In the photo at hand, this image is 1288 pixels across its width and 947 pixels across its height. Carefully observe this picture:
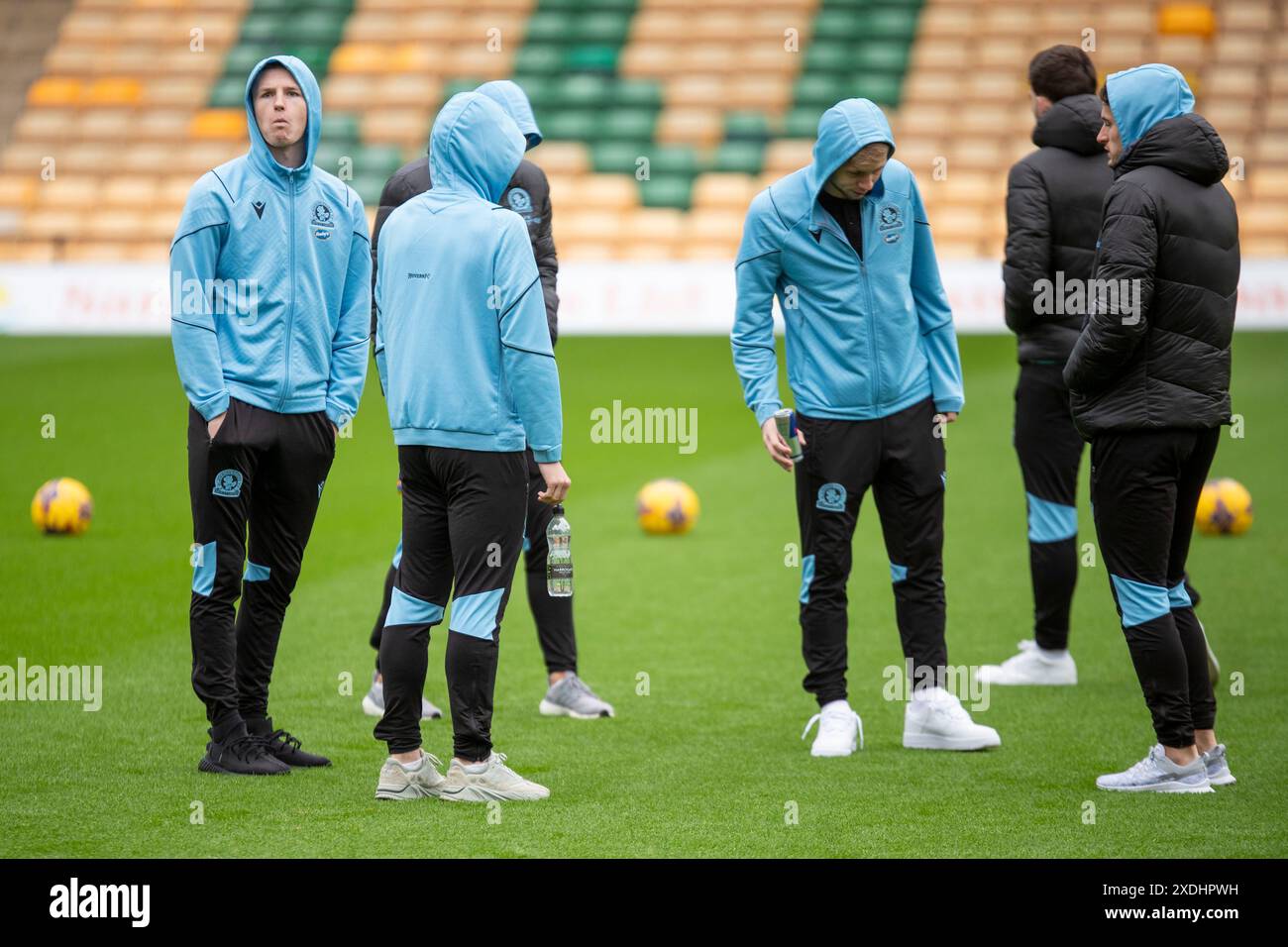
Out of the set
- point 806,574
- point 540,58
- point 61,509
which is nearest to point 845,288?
point 806,574

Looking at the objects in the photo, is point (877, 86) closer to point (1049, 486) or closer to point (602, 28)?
point (602, 28)

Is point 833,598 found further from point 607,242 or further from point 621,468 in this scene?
point 607,242

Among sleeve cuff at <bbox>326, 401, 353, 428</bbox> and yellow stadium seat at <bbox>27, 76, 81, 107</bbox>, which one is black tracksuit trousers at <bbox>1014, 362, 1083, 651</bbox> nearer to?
sleeve cuff at <bbox>326, 401, 353, 428</bbox>

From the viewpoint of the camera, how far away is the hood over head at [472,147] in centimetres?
491

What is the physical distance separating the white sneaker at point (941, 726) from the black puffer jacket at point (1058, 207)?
5.08 feet

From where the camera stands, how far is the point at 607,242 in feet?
77.0

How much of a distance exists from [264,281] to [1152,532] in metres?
2.84

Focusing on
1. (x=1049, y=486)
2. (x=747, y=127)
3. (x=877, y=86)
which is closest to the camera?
(x=1049, y=486)

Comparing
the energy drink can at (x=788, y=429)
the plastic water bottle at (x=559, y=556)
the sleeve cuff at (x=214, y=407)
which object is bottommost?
the plastic water bottle at (x=559, y=556)

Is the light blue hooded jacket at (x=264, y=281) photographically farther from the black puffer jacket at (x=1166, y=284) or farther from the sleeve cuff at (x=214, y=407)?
the black puffer jacket at (x=1166, y=284)

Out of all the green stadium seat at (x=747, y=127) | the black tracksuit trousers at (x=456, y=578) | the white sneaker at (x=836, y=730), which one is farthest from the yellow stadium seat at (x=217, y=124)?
the black tracksuit trousers at (x=456, y=578)

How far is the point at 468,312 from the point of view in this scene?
486 centimetres

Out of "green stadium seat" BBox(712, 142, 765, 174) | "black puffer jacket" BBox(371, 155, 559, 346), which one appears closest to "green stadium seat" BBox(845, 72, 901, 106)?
"green stadium seat" BBox(712, 142, 765, 174)
